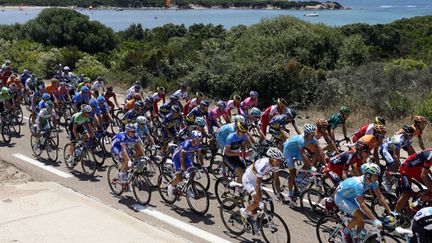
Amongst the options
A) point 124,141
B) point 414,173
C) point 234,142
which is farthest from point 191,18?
point 414,173

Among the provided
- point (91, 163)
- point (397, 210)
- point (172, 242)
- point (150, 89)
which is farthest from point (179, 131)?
point (150, 89)

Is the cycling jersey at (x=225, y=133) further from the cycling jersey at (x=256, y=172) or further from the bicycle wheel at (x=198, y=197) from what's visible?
the cycling jersey at (x=256, y=172)

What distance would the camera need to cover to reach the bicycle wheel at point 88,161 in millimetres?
13016

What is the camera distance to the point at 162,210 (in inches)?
411

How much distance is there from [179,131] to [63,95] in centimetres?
628

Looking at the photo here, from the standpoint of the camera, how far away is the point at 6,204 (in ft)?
34.2

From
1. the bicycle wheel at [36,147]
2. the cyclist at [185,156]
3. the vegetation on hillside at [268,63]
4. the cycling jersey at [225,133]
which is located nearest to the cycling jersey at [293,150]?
the cycling jersey at [225,133]

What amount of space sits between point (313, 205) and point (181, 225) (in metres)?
2.67

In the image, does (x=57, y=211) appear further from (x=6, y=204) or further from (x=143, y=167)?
(x=143, y=167)

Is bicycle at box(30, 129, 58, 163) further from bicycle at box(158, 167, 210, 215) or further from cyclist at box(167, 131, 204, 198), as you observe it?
cyclist at box(167, 131, 204, 198)

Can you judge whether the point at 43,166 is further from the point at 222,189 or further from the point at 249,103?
the point at 249,103

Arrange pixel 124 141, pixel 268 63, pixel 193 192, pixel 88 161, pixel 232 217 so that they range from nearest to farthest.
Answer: pixel 232 217 < pixel 193 192 < pixel 124 141 < pixel 88 161 < pixel 268 63

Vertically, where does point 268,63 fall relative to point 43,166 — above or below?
above

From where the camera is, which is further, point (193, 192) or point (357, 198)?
point (193, 192)
